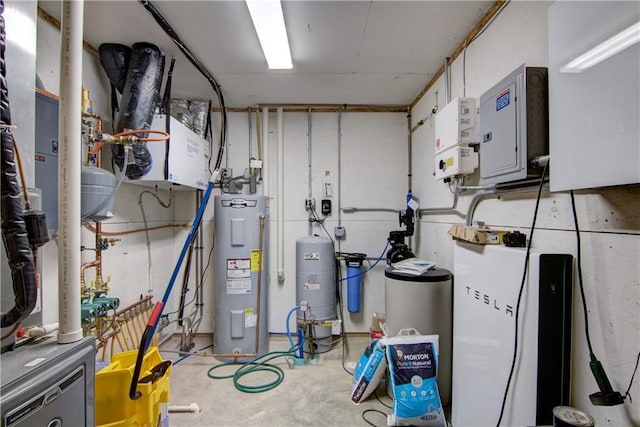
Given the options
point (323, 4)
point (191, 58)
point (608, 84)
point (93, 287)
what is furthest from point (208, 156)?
point (608, 84)

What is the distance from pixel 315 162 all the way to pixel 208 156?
1.19m

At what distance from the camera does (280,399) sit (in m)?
1.96

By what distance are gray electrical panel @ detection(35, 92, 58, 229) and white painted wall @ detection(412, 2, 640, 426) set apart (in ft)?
6.76

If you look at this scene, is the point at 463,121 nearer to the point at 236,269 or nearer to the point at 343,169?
the point at 343,169

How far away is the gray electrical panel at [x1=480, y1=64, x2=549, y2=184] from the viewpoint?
1067mm

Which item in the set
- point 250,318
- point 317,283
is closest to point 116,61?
point 250,318

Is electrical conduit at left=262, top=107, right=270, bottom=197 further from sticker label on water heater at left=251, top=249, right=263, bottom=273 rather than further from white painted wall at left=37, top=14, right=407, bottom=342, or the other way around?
sticker label on water heater at left=251, top=249, right=263, bottom=273

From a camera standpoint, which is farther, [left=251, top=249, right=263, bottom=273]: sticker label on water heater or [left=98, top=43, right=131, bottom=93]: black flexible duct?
[left=251, top=249, right=263, bottom=273]: sticker label on water heater

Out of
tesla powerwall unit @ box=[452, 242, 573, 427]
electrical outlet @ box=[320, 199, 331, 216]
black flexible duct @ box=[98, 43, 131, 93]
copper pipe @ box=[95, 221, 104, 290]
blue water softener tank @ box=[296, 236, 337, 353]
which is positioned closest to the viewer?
tesla powerwall unit @ box=[452, 242, 573, 427]

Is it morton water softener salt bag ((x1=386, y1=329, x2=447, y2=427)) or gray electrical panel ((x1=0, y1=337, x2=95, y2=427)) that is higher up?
gray electrical panel ((x1=0, y1=337, x2=95, y2=427))

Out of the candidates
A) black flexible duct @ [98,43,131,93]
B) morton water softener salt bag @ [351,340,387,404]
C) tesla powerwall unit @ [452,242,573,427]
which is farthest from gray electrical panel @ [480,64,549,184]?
black flexible duct @ [98,43,131,93]

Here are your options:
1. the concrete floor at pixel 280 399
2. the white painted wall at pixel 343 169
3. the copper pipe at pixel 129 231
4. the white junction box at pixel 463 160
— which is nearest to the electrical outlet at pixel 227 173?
the white painted wall at pixel 343 169

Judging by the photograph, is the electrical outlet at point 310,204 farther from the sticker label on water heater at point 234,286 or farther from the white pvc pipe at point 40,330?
the white pvc pipe at point 40,330

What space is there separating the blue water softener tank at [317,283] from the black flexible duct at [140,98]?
1562 millimetres
